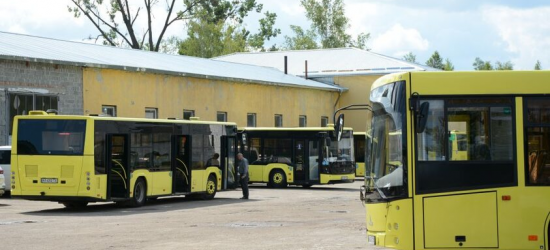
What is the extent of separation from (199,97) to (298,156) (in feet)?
29.2

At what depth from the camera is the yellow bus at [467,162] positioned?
13.7 m

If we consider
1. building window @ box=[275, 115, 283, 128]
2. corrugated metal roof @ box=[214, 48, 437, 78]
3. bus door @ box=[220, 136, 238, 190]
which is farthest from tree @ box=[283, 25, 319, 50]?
bus door @ box=[220, 136, 238, 190]

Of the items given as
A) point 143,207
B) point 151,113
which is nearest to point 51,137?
point 143,207

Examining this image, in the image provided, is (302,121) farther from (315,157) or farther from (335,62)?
(315,157)

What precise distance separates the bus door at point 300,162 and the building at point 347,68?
18.3 m

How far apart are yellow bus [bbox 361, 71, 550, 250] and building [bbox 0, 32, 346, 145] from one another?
2486 cm

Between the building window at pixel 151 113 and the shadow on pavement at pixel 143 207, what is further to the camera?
the building window at pixel 151 113

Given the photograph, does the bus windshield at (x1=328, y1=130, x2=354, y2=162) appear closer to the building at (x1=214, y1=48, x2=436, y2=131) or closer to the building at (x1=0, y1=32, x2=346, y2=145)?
the building at (x1=0, y1=32, x2=346, y2=145)

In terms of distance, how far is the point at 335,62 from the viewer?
69.2m

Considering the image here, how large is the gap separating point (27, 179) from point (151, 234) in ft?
25.5

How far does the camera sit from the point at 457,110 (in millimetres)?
13984

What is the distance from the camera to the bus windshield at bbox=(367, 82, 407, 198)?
13.9 meters

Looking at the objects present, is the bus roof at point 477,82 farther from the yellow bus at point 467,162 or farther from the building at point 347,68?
the building at point 347,68

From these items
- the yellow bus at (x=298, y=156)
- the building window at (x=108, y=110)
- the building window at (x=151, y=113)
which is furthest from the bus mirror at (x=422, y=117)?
the building window at (x=151, y=113)
